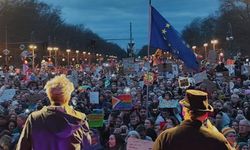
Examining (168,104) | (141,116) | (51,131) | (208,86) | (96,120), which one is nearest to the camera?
(51,131)

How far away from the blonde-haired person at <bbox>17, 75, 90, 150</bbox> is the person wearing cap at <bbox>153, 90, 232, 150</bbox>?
2.60 feet

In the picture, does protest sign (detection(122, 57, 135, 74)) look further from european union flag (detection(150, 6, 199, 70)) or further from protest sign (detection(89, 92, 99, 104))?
european union flag (detection(150, 6, 199, 70))

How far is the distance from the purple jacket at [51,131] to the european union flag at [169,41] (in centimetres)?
843

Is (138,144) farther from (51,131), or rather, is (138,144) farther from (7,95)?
(7,95)

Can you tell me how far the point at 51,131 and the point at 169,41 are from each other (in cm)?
898

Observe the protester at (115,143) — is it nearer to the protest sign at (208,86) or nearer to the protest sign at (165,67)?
the protest sign at (208,86)

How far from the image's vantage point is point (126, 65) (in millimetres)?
36781

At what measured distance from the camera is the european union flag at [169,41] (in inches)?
518

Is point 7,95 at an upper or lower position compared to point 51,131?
lower

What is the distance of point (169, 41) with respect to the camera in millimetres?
13547

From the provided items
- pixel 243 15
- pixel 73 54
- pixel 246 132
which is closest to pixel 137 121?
pixel 246 132

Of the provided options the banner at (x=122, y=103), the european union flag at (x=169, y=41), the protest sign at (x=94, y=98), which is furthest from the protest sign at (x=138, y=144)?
the protest sign at (x=94, y=98)

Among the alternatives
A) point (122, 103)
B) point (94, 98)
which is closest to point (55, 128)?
point (122, 103)

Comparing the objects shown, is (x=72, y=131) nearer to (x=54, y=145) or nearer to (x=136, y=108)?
(x=54, y=145)
